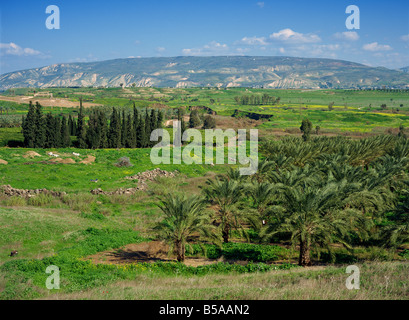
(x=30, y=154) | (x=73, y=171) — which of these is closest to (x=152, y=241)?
(x=73, y=171)

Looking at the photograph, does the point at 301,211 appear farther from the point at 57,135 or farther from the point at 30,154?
the point at 57,135

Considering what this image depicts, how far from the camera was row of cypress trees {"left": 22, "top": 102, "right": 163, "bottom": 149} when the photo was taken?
54.7 meters

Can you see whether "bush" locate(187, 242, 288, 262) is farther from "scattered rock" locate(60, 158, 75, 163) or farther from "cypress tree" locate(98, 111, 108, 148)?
"cypress tree" locate(98, 111, 108, 148)

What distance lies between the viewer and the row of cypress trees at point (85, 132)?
180 feet

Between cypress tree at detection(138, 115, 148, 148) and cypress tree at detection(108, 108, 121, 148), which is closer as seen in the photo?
cypress tree at detection(108, 108, 121, 148)

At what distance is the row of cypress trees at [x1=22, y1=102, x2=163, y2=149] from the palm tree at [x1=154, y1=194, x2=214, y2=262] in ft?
148

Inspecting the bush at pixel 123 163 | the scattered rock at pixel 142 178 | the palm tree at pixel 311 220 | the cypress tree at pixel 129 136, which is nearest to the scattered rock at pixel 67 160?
the bush at pixel 123 163

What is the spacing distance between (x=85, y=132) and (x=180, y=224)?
4866 centimetres

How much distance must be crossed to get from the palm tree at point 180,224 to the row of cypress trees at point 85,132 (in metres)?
45.0

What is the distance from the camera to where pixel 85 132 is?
60.9 meters

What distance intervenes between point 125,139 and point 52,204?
37.8m

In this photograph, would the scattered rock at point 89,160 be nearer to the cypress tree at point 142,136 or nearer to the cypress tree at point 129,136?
the cypress tree at point 129,136

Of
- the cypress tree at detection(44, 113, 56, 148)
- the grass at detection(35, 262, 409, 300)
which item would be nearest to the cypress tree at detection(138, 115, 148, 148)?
the cypress tree at detection(44, 113, 56, 148)
